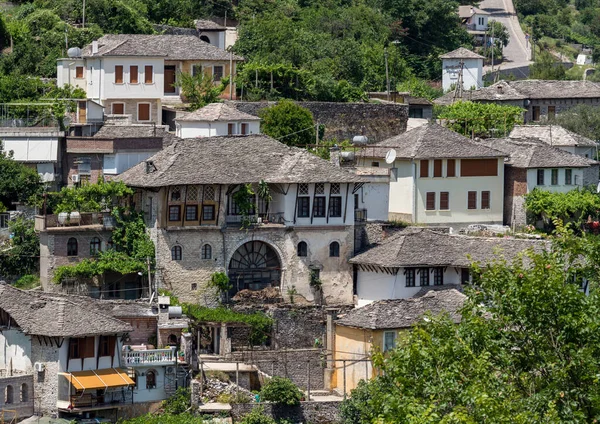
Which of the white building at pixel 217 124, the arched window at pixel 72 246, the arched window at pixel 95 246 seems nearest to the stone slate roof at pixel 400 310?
the arched window at pixel 95 246

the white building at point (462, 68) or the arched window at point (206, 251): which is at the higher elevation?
the white building at point (462, 68)

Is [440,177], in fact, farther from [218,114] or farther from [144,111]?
[144,111]

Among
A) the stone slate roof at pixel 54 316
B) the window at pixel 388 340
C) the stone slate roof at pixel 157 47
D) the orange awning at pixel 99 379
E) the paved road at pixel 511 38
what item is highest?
the paved road at pixel 511 38

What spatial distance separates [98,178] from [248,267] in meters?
7.35

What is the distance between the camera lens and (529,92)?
10294 cm

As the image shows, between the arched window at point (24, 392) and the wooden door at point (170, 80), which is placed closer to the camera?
the arched window at point (24, 392)

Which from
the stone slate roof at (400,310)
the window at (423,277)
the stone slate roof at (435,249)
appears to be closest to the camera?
the stone slate roof at (400,310)

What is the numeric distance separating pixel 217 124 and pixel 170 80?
29.0 feet

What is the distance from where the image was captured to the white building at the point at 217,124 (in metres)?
81.2

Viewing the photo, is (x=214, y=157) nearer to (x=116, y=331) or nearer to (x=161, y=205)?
(x=161, y=205)

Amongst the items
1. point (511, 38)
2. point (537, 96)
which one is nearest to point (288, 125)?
point (537, 96)

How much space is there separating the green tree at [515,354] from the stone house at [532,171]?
106ft

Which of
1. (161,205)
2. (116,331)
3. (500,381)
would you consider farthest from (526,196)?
(500,381)

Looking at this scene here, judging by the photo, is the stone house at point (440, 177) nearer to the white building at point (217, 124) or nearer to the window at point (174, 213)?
the white building at point (217, 124)
